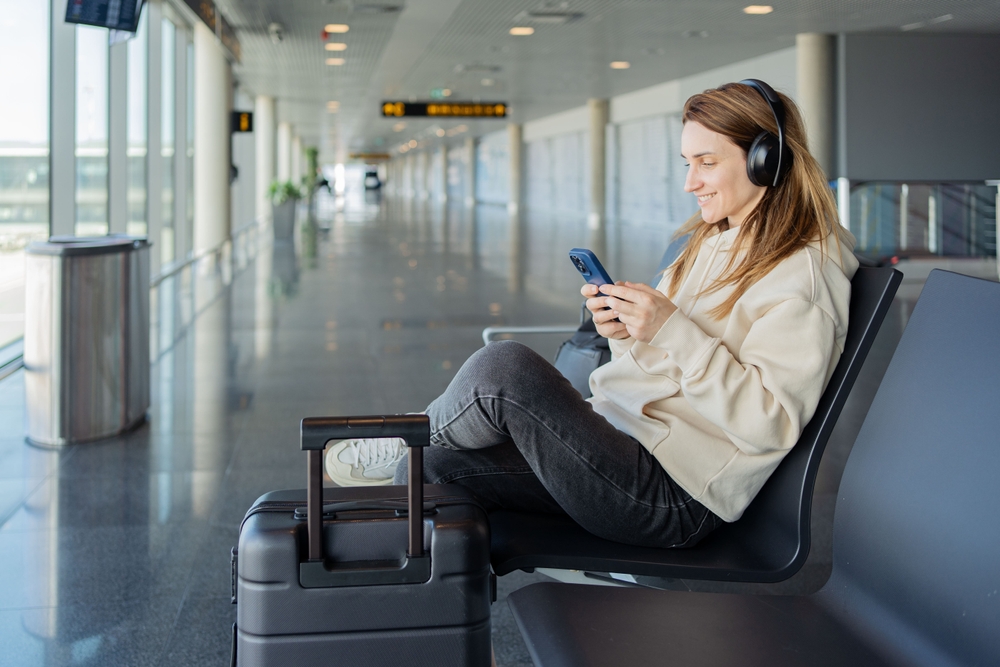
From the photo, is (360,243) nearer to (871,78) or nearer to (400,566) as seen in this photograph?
(871,78)

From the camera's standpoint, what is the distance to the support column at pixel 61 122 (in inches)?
263

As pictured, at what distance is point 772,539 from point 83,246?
3.46 meters

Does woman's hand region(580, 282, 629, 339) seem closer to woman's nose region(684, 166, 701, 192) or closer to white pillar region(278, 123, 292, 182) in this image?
woman's nose region(684, 166, 701, 192)

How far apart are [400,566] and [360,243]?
53.5 feet

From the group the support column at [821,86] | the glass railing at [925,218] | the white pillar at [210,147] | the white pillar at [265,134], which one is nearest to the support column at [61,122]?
the white pillar at [210,147]

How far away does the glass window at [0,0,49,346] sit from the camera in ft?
19.7

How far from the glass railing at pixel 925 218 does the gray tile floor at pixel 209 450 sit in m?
4.30

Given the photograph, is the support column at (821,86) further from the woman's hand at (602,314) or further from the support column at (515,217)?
the woman's hand at (602,314)

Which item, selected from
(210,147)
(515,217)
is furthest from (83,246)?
(515,217)

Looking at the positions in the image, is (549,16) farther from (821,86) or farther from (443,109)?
(443,109)

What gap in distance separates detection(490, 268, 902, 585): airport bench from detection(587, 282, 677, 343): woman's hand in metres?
0.31

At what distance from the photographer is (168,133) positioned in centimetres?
1273

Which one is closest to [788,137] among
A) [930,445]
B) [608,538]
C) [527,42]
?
[930,445]

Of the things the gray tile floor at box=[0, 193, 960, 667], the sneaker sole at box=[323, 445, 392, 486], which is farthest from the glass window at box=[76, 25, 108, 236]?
the sneaker sole at box=[323, 445, 392, 486]
